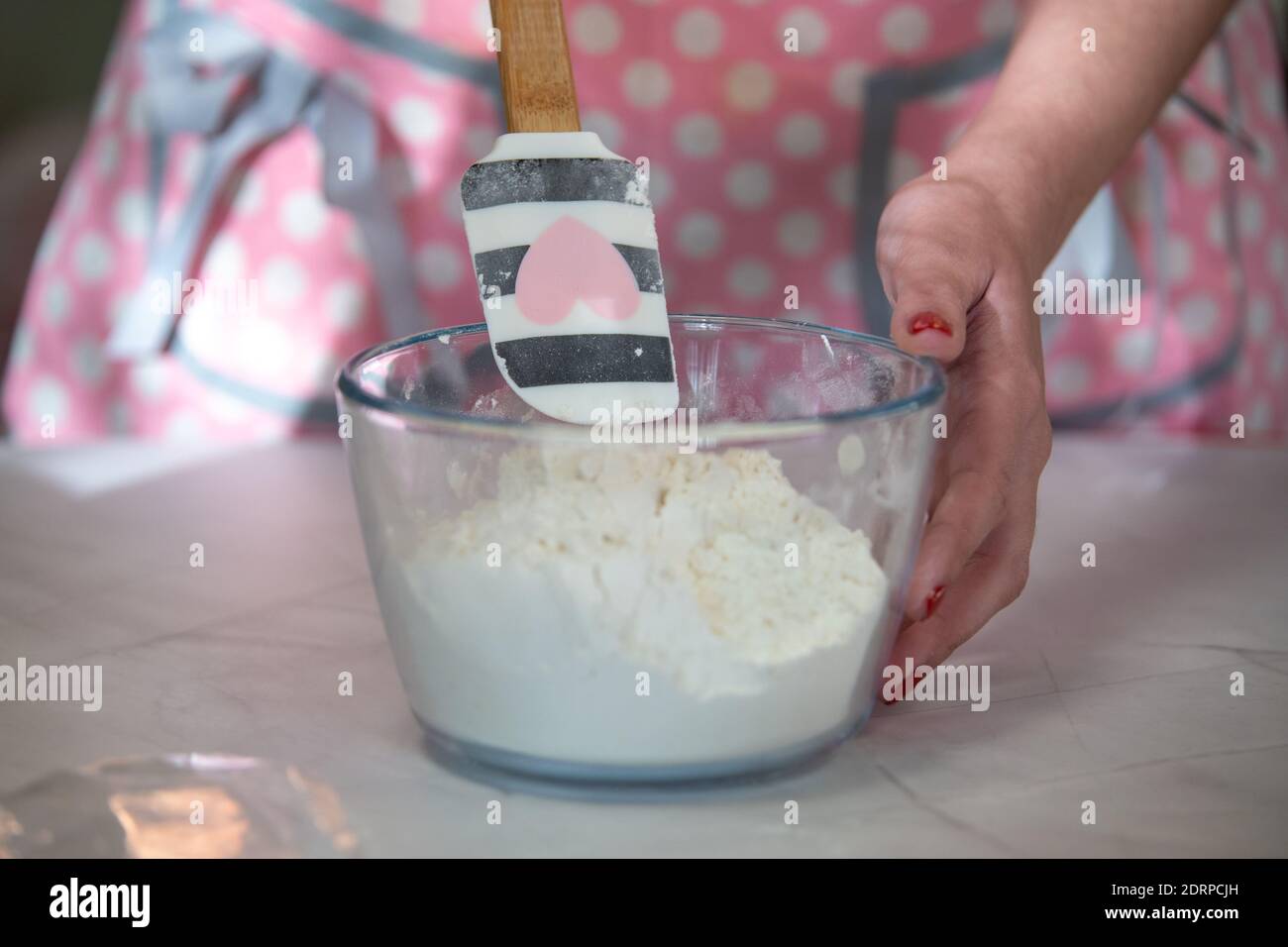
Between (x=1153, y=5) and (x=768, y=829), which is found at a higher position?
(x=1153, y=5)

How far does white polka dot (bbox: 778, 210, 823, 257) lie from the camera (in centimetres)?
110

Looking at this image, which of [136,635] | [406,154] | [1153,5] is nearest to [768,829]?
[136,635]

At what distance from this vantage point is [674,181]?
1092 mm

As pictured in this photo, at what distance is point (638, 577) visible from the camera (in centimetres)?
46

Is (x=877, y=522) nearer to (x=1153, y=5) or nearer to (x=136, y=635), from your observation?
(x=136, y=635)

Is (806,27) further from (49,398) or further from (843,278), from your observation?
(49,398)

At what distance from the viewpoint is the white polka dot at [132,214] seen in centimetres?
112

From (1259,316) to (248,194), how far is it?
2.87ft

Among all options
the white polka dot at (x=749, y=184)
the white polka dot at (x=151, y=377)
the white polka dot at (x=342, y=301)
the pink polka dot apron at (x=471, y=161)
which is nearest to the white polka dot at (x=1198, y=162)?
the pink polka dot apron at (x=471, y=161)

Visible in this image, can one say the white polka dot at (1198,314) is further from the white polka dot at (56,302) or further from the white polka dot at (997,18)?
the white polka dot at (56,302)

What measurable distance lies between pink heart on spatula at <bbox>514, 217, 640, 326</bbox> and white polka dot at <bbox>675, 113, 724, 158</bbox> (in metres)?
0.54

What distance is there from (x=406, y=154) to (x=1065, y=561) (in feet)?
2.00

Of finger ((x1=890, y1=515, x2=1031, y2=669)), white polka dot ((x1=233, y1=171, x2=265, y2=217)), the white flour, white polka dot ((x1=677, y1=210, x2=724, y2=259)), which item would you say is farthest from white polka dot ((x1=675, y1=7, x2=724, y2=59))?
the white flour
